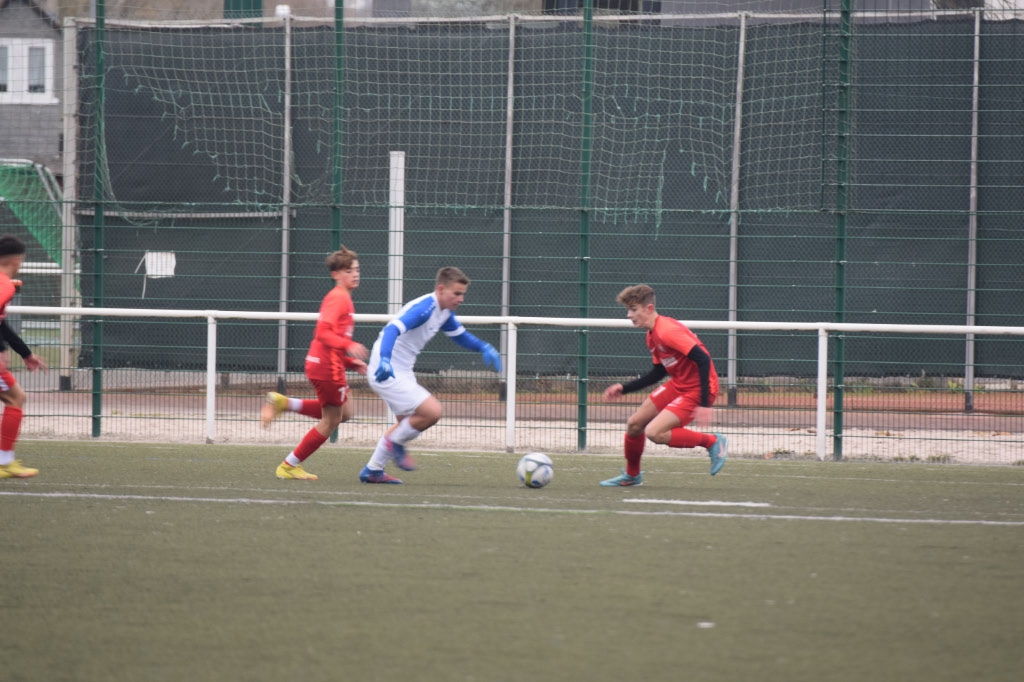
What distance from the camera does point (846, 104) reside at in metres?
11.5

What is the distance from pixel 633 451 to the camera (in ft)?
27.9

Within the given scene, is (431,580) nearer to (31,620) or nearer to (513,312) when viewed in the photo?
(31,620)

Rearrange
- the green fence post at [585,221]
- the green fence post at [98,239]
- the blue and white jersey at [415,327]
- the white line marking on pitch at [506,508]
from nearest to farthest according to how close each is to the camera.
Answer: the white line marking on pitch at [506,508] → the blue and white jersey at [415,327] → the green fence post at [585,221] → the green fence post at [98,239]

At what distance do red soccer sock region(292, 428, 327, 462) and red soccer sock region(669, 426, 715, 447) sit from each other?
246 centimetres

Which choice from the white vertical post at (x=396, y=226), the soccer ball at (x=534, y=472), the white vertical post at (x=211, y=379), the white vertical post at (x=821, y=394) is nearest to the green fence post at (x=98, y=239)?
the white vertical post at (x=211, y=379)

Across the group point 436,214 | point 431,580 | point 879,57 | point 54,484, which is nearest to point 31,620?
point 431,580

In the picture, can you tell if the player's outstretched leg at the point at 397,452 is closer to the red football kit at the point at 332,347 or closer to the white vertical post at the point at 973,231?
the red football kit at the point at 332,347

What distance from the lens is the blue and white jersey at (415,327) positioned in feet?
27.5

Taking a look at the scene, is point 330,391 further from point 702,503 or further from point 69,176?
point 69,176

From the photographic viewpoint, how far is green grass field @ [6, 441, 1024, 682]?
3977mm

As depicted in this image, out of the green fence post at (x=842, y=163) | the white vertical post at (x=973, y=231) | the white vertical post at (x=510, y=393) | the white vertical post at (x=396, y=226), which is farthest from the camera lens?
the white vertical post at (x=973, y=231)

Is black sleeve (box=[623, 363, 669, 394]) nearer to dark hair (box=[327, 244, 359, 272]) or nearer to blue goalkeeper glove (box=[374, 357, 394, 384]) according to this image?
blue goalkeeper glove (box=[374, 357, 394, 384])

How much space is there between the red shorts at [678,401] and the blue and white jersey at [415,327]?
1.51m

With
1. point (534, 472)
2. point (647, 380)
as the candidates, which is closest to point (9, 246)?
point (534, 472)
